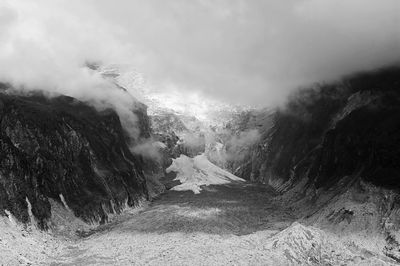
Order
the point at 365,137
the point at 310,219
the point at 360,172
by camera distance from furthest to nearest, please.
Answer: the point at 365,137 → the point at 360,172 → the point at 310,219

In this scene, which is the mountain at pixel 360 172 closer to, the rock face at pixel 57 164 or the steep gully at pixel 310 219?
the steep gully at pixel 310 219

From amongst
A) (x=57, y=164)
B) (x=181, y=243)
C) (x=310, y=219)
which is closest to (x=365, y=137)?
(x=310, y=219)

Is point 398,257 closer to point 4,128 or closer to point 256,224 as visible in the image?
point 256,224

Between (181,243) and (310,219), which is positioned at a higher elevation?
(310,219)

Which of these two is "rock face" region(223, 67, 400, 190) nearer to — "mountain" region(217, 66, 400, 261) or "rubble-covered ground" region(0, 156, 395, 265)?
"mountain" region(217, 66, 400, 261)

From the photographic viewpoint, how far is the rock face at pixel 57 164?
4269 inches

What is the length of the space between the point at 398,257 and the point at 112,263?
1986 inches

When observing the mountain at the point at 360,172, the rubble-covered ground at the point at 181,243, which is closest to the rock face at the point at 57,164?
the rubble-covered ground at the point at 181,243

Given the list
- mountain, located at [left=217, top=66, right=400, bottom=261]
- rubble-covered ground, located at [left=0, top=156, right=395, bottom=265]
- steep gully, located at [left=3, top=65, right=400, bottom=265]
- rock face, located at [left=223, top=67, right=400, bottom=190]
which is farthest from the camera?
rock face, located at [left=223, top=67, right=400, bottom=190]

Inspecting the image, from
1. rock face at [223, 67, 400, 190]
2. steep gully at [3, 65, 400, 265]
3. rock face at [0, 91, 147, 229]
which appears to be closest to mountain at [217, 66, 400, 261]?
rock face at [223, 67, 400, 190]

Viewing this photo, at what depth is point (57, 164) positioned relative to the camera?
13012 centimetres

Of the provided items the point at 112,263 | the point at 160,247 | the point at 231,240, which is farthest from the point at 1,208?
the point at 231,240

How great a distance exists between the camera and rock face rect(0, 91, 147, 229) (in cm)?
10844

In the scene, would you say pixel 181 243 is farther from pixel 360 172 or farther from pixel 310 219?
pixel 360 172
